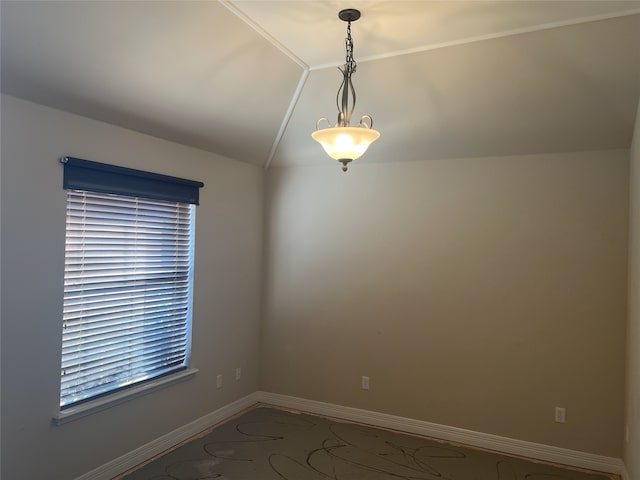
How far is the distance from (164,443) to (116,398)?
2.12 ft

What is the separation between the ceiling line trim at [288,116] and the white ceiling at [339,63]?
2 centimetres

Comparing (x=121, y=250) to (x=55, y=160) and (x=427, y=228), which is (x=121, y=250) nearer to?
(x=55, y=160)

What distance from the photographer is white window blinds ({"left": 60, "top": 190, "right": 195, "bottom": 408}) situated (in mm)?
2822

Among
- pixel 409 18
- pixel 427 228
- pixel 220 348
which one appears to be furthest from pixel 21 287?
pixel 427 228

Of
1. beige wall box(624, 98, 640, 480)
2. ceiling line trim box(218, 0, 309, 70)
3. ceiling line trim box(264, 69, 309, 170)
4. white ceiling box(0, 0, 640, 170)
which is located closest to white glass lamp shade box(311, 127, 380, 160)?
white ceiling box(0, 0, 640, 170)

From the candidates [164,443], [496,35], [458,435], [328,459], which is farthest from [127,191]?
[458,435]

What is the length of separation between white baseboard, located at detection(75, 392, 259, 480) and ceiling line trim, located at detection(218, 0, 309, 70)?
Answer: 2909 millimetres

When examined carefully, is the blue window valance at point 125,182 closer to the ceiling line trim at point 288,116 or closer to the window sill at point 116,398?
the ceiling line trim at point 288,116

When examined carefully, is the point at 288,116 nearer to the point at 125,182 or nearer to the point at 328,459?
the point at 125,182

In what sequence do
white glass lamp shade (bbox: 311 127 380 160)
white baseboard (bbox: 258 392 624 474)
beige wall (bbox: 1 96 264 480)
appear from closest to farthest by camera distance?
1. white glass lamp shade (bbox: 311 127 380 160)
2. beige wall (bbox: 1 96 264 480)
3. white baseboard (bbox: 258 392 624 474)

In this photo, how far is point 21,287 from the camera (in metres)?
2.51

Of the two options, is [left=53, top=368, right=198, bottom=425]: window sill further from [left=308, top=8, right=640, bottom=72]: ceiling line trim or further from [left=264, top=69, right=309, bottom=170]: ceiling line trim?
[left=308, top=8, right=640, bottom=72]: ceiling line trim

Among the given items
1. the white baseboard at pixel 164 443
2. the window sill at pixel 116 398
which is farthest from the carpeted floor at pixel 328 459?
the window sill at pixel 116 398

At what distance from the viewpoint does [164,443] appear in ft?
11.2
